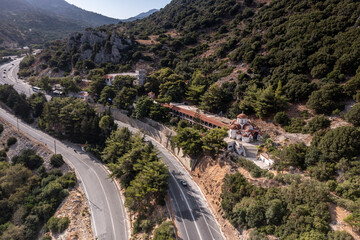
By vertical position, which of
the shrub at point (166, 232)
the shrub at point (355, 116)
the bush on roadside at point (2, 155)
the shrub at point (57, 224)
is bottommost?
the shrub at point (57, 224)

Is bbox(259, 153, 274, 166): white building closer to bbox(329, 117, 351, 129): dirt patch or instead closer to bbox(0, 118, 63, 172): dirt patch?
bbox(329, 117, 351, 129): dirt patch

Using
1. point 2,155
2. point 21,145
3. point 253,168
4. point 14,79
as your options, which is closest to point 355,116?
point 253,168

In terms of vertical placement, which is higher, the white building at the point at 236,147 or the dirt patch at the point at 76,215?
the white building at the point at 236,147

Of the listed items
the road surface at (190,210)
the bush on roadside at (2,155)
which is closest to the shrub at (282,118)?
the road surface at (190,210)

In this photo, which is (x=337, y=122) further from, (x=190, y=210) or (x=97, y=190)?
(x=97, y=190)

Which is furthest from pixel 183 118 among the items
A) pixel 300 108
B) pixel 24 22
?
pixel 24 22

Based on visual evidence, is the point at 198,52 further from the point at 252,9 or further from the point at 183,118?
the point at 183,118

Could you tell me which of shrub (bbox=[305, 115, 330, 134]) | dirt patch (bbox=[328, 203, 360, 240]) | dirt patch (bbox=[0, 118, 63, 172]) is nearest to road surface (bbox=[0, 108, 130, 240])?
dirt patch (bbox=[0, 118, 63, 172])

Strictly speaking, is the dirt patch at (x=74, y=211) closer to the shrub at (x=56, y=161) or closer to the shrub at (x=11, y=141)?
the shrub at (x=56, y=161)
